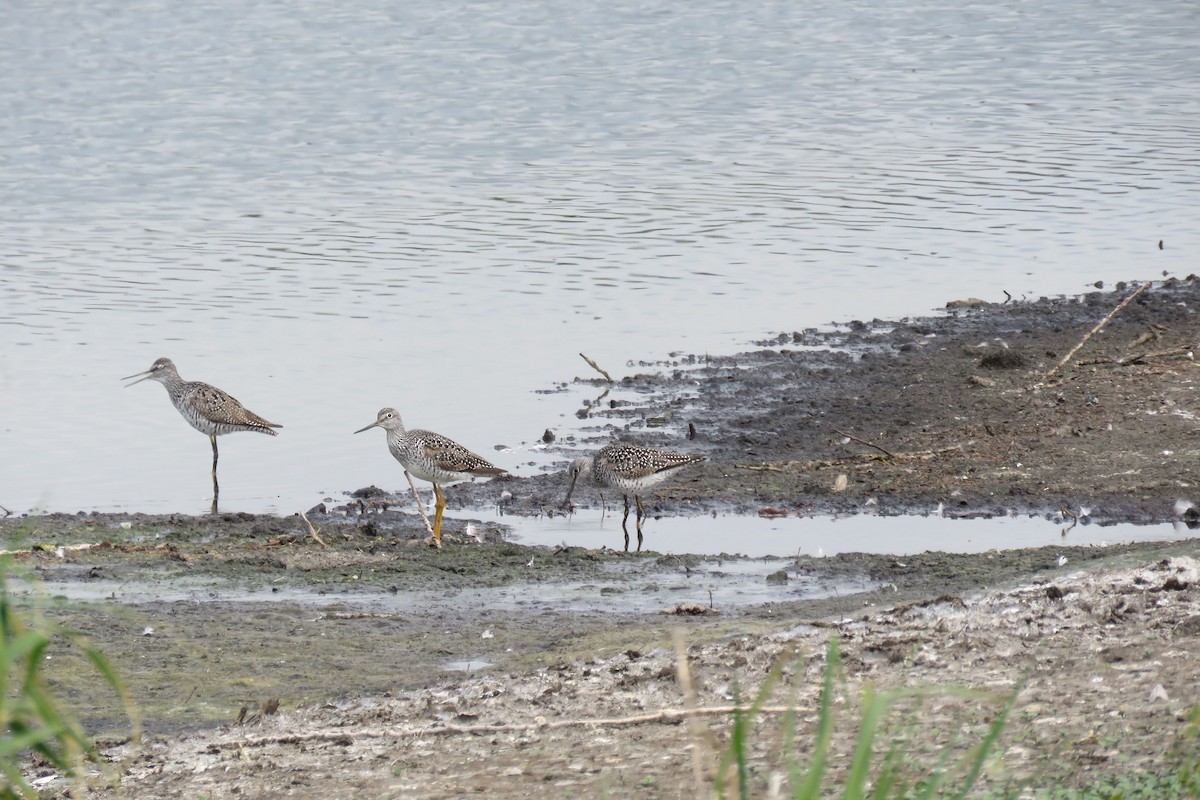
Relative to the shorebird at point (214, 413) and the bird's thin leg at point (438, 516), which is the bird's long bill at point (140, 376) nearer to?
the shorebird at point (214, 413)

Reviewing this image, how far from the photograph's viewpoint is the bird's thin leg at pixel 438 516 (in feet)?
34.2

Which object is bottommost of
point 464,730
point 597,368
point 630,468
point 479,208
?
point 464,730

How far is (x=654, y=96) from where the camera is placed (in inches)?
1202

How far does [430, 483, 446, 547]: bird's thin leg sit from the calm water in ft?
3.39

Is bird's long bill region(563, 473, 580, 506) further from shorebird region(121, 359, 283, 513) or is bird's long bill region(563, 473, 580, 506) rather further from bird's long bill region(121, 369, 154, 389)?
bird's long bill region(121, 369, 154, 389)

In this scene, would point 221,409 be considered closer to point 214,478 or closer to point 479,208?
point 214,478

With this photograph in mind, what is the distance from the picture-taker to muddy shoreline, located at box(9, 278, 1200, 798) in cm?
769

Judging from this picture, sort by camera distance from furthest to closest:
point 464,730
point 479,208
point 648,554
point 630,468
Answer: point 479,208 < point 630,468 < point 648,554 < point 464,730

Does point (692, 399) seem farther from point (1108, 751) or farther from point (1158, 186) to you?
point (1158, 186)

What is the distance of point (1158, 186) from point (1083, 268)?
16.0 feet

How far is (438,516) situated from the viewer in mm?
11273

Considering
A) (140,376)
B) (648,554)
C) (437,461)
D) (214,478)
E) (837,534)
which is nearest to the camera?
(648,554)

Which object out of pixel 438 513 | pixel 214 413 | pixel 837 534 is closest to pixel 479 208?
pixel 214 413

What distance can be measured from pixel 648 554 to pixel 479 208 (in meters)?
11.9
